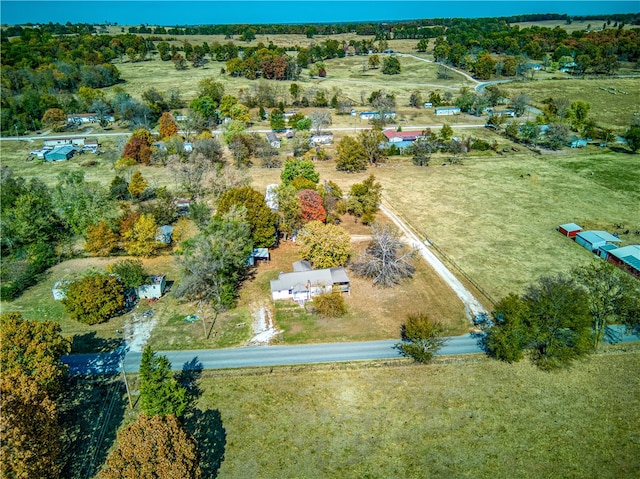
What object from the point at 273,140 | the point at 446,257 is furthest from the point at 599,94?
the point at 446,257

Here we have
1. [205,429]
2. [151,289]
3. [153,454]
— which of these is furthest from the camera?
[151,289]

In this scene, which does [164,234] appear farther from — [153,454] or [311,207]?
[153,454]

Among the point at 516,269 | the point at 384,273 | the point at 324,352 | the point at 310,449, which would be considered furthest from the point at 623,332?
the point at 310,449

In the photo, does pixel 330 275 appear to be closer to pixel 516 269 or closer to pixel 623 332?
pixel 516 269

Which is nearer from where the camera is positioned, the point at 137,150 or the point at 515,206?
the point at 515,206

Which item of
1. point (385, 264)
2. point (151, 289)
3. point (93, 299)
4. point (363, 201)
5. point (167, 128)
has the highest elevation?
point (167, 128)
